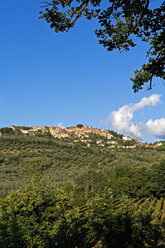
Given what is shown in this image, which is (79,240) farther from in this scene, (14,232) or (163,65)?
(163,65)

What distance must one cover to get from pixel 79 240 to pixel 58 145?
10216cm

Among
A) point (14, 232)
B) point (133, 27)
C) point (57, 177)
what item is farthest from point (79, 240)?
point (57, 177)

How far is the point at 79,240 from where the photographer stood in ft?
40.7

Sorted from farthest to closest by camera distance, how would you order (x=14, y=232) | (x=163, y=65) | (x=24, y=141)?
(x=24, y=141)
(x=14, y=232)
(x=163, y=65)

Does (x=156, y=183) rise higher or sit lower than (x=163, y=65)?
lower

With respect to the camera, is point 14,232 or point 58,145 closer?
point 14,232

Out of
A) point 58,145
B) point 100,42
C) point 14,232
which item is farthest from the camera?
point 58,145

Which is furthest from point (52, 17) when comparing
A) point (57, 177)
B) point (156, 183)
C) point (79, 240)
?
point (57, 177)

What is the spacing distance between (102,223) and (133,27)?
44.6 ft

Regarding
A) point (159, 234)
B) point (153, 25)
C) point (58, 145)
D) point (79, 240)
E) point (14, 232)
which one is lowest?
point (159, 234)

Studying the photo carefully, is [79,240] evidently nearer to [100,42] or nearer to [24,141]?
[100,42]

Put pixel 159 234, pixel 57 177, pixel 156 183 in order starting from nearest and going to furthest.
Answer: pixel 159 234 < pixel 156 183 < pixel 57 177

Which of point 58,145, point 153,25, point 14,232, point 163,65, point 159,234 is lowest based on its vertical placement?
point 159,234

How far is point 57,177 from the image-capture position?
65.2 metres
